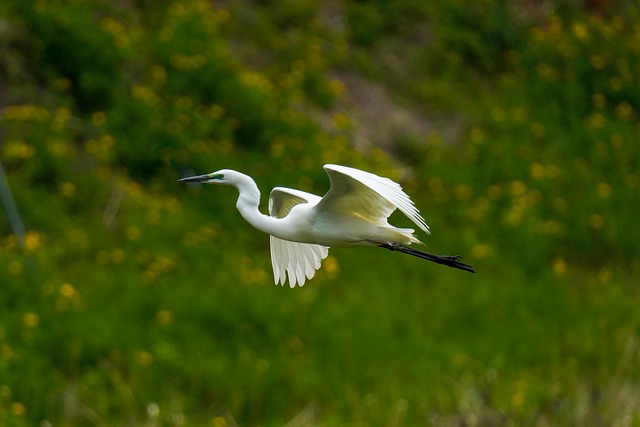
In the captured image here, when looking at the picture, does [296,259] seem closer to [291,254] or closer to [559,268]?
[291,254]

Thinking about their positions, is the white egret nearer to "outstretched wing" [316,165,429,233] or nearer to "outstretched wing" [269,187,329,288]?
"outstretched wing" [316,165,429,233]

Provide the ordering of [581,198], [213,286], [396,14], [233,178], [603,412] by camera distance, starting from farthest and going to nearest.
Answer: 1. [396,14]
2. [581,198]
3. [213,286]
4. [603,412]
5. [233,178]

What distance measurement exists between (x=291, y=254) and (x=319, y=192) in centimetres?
471

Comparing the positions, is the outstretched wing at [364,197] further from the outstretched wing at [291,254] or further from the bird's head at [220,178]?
the outstretched wing at [291,254]

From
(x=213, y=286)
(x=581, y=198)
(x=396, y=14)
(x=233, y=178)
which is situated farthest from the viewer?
(x=396, y=14)

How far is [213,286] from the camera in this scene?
28.3ft

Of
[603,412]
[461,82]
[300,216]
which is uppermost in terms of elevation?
[300,216]

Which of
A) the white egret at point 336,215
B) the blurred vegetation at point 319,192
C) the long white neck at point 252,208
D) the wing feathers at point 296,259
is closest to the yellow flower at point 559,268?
the blurred vegetation at point 319,192

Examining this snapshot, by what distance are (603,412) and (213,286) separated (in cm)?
266

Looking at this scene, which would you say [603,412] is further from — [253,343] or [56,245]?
[56,245]

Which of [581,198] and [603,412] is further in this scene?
[581,198]

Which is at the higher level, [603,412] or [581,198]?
[603,412]

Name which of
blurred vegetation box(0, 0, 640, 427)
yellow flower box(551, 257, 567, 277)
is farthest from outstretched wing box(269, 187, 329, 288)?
yellow flower box(551, 257, 567, 277)

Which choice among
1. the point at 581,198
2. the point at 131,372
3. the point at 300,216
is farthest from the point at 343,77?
the point at 300,216
